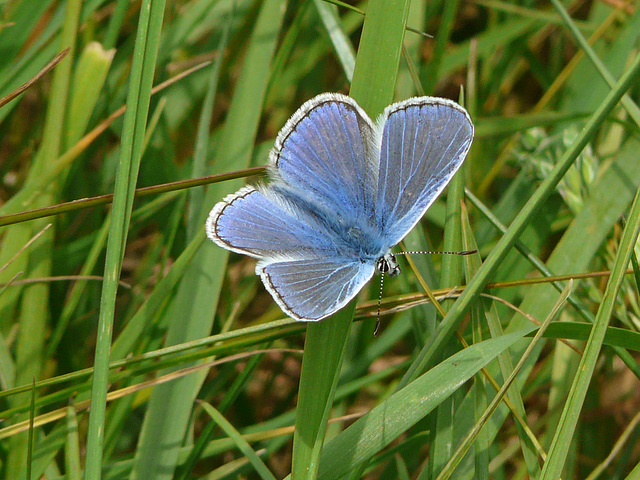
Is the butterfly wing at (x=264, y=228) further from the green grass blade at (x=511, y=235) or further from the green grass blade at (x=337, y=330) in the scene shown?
the green grass blade at (x=511, y=235)

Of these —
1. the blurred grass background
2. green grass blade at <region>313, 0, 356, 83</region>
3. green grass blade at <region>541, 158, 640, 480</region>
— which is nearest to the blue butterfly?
the blurred grass background

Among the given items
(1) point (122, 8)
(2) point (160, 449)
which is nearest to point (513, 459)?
(2) point (160, 449)

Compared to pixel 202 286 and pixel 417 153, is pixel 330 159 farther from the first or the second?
pixel 202 286

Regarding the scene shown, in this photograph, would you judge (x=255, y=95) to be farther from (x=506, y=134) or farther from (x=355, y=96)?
(x=506, y=134)

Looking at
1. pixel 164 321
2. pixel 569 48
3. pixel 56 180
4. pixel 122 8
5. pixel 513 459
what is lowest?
pixel 513 459

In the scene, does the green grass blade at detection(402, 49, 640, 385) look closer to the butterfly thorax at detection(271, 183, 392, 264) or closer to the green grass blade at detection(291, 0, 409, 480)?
the green grass blade at detection(291, 0, 409, 480)

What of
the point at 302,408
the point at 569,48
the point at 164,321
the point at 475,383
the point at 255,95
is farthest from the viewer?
the point at 569,48
